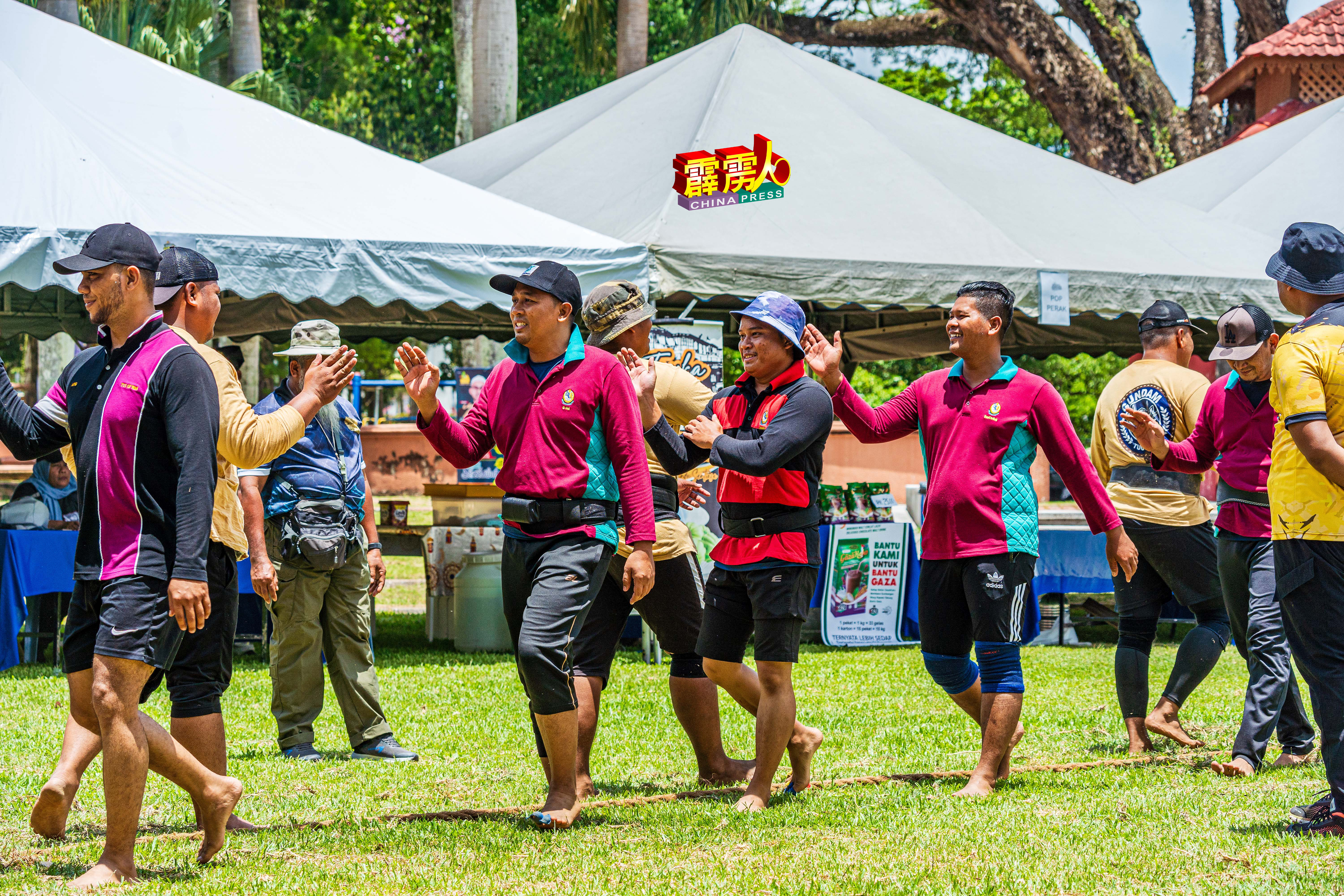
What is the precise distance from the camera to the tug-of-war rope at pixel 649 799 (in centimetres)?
473

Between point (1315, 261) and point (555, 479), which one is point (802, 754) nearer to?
point (555, 479)

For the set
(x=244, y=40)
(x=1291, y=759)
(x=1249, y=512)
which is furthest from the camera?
(x=244, y=40)

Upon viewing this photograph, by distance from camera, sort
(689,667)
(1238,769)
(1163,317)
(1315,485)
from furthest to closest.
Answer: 1. (1163,317)
2. (1238,769)
3. (689,667)
4. (1315,485)

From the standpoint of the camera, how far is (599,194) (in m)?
10.9

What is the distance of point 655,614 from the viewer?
554cm

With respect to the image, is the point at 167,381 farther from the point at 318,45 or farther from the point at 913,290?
the point at 318,45

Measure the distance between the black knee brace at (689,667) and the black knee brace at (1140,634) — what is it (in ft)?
7.20

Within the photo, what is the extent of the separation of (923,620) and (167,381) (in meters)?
3.00

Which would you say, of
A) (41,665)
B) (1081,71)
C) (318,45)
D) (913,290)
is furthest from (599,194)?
(318,45)

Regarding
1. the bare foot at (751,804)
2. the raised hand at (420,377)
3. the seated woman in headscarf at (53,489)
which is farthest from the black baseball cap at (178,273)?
the seated woman in headscarf at (53,489)

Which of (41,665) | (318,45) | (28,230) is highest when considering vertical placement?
(318,45)

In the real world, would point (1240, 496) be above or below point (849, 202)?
below

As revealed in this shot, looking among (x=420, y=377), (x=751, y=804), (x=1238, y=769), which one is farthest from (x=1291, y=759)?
(x=420, y=377)

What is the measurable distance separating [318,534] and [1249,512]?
4.20 metres
